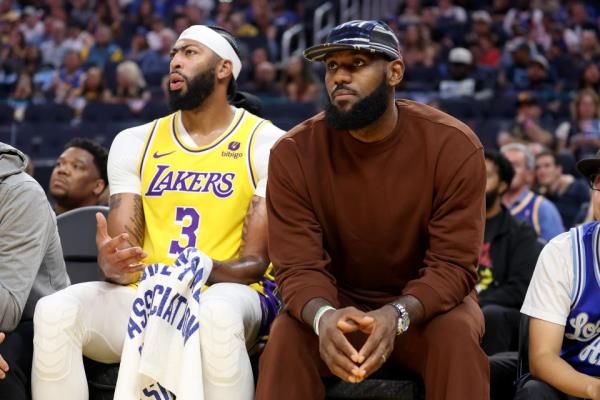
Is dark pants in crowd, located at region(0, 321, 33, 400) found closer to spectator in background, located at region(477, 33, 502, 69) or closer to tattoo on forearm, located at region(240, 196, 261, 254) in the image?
tattoo on forearm, located at region(240, 196, 261, 254)

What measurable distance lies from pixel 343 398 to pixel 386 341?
1.37ft

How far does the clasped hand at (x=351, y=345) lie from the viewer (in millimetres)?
3334

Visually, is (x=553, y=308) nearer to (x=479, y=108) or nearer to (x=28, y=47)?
(x=479, y=108)

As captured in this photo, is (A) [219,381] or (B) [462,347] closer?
(B) [462,347]

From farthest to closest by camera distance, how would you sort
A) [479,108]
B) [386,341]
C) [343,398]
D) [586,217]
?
[479,108], [586,217], [343,398], [386,341]

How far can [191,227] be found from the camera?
4418 mm

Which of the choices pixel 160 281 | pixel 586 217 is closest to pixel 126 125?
pixel 586 217

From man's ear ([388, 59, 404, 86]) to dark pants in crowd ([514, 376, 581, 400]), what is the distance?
1208 millimetres

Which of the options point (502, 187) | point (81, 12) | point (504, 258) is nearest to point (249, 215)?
point (504, 258)

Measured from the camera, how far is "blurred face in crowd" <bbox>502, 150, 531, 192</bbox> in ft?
23.2

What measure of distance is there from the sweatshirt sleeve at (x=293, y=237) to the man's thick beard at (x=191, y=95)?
2.75 ft

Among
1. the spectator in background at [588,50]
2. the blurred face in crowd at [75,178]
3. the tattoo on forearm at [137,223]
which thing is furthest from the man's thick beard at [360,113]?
the spectator in background at [588,50]

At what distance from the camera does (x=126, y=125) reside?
11.8m

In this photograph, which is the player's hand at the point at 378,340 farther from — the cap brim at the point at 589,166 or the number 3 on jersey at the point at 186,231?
the number 3 on jersey at the point at 186,231
